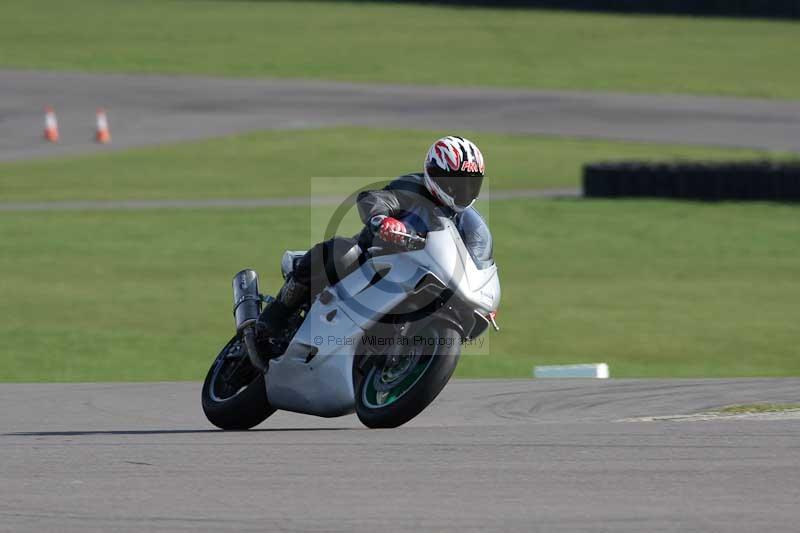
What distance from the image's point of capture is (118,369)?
11.9 m

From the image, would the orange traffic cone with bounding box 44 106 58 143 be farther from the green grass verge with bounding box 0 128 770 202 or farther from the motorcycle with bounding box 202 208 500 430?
the motorcycle with bounding box 202 208 500 430

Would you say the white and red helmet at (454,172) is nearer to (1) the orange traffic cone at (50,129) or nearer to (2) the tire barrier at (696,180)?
(2) the tire barrier at (696,180)

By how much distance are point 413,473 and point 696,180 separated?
16634mm

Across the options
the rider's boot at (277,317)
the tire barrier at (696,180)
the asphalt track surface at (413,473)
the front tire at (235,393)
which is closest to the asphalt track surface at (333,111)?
the tire barrier at (696,180)

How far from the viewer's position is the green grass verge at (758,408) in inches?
338

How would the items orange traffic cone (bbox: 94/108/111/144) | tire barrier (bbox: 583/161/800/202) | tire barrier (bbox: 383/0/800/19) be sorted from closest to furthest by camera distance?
tire barrier (bbox: 583/161/800/202) → orange traffic cone (bbox: 94/108/111/144) → tire barrier (bbox: 383/0/800/19)

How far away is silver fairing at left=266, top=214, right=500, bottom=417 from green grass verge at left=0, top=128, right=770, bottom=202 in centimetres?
1543

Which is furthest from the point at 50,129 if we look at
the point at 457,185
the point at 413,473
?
the point at 413,473

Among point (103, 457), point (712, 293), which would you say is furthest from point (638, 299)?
point (103, 457)

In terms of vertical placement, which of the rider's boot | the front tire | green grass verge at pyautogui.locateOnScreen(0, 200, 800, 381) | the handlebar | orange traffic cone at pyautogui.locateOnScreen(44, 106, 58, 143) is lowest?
green grass verge at pyautogui.locateOnScreen(0, 200, 800, 381)

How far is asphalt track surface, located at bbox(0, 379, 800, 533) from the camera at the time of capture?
5707mm

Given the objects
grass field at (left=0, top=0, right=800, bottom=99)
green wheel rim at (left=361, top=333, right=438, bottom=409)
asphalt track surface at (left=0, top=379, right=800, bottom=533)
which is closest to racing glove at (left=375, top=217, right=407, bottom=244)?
green wheel rim at (left=361, top=333, right=438, bottom=409)

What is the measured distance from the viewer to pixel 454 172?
794 centimetres

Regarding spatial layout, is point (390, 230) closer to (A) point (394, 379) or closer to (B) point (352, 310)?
(B) point (352, 310)
